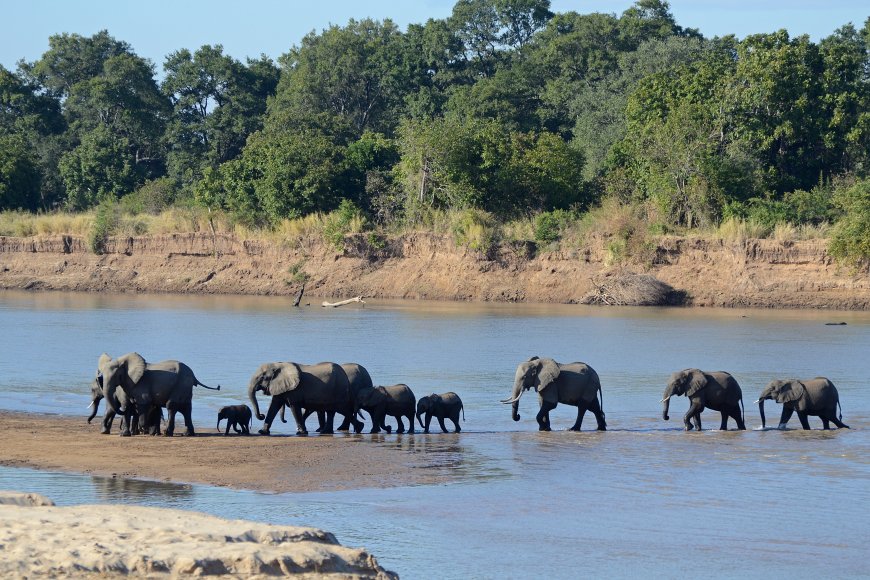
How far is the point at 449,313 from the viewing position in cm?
3822

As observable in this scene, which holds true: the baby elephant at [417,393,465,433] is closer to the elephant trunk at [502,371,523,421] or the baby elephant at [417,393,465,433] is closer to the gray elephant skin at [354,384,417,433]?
the gray elephant skin at [354,384,417,433]

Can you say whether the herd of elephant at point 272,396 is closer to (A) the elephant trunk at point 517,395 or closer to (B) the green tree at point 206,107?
(A) the elephant trunk at point 517,395

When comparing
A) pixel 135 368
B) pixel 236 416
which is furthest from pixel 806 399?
pixel 135 368

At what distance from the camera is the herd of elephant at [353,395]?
17.1 m

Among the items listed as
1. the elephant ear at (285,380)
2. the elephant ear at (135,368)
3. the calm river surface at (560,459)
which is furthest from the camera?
the elephant ear at (285,380)

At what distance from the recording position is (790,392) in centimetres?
1850

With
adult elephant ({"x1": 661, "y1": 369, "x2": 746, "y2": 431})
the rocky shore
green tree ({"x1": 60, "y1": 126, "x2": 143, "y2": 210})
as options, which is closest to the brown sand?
the rocky shore

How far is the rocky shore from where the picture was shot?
909cm

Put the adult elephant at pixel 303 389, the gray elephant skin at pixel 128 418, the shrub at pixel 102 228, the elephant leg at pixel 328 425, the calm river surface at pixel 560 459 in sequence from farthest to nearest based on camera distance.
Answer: the shrub at pixel 102 228
the elephant leg at pixel 328 425
the adult elephant at pixel 303 389
the gray elephant skin at pixel 128 418
the calm river surface at pixel 560 459

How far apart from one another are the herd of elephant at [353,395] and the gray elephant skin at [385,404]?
0.04ft

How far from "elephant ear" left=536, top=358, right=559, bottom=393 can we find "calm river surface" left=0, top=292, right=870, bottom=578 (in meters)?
0.63

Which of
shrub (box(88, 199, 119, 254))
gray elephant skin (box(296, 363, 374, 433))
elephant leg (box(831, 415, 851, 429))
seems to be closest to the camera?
gray elephant skin (box(296, 363, 374, 433))

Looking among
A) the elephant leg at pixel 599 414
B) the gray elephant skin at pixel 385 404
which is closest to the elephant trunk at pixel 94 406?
the gray elephant skin at pixel 385 404

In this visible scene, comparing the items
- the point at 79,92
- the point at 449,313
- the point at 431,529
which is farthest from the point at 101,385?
the point at 79,92
